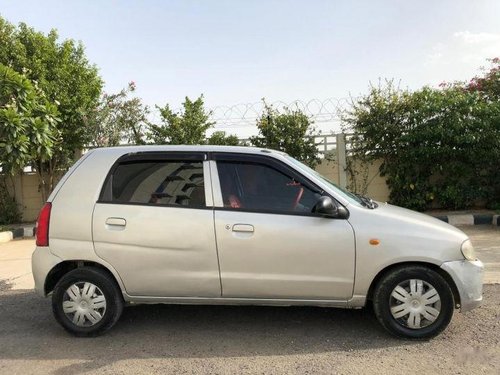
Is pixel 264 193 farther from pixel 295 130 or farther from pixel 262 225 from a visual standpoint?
pixel 295 130

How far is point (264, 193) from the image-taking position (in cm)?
415

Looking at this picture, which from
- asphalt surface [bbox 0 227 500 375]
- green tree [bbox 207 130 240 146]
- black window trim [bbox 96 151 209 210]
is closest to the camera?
asphalt surface [bbox 0 227 500 375]

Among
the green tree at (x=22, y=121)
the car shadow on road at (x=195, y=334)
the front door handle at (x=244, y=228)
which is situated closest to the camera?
the car shadow on road at (x=195, y=334)

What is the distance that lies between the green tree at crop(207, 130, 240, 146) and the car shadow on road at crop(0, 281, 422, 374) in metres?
7.20

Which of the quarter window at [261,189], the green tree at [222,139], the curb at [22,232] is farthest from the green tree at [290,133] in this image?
the quarter window at [261,189]

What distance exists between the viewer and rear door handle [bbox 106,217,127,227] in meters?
4.14

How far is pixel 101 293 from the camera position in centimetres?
420

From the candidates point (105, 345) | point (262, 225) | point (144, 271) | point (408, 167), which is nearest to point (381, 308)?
point (262, 225)

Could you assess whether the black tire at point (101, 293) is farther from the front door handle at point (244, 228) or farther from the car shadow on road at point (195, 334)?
the front door handle at point (244, 228)

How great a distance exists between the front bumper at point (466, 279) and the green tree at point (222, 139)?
8.41m

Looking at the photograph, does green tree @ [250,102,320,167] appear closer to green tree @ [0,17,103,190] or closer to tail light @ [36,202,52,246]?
green tree @ [0,17,103,190]

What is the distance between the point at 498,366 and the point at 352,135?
8.46 meters

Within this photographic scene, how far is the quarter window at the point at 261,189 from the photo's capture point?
4090mm

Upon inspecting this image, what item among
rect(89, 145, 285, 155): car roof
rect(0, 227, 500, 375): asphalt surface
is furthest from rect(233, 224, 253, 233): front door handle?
rect(0, 227, 500, 375): asphalt surface
